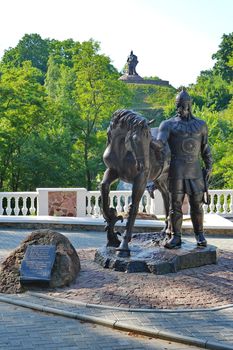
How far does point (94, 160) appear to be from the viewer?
79.5ft

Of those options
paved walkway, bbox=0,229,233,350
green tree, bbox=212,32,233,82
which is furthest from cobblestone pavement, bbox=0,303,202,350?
green tree, bbox=212,32,233,82

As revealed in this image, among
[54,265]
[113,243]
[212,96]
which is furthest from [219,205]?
[212,96]

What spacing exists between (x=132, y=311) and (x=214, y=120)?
24071 millimetres

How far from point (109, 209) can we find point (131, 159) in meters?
0.92

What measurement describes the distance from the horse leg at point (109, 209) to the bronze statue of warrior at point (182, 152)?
846mm

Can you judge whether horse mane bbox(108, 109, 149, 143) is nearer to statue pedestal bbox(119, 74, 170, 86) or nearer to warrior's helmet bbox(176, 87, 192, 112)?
warrior's helmet bbox(176, 87, 192, 112)

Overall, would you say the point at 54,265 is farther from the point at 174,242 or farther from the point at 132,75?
the point at 132,75

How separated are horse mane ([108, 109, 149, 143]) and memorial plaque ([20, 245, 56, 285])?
2.02 meters

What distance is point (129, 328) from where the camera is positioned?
19.8 feet

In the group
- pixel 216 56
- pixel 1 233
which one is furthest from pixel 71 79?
pixel 216 56

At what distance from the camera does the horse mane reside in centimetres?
839

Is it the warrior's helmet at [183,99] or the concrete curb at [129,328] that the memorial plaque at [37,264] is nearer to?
the concrete curb at [129,328]

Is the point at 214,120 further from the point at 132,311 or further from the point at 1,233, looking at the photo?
the point at 132,311

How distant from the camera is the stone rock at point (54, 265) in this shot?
7.65 metres
